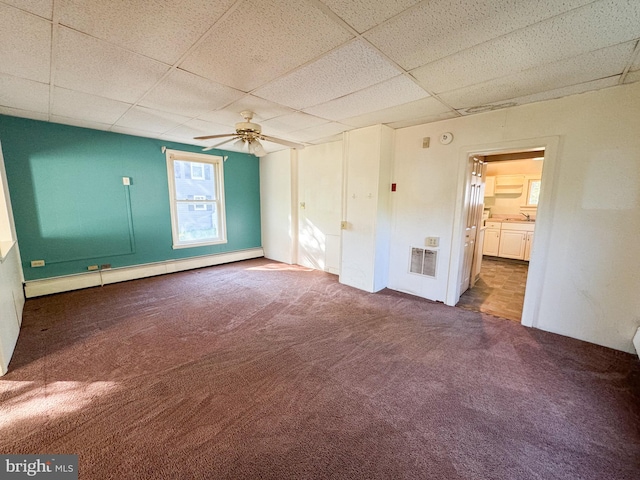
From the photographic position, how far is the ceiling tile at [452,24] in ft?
4.43

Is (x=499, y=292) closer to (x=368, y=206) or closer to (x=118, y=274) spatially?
(x=368, y=206)

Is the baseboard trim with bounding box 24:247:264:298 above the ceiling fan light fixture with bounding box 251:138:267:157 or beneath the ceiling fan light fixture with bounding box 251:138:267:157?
beneath

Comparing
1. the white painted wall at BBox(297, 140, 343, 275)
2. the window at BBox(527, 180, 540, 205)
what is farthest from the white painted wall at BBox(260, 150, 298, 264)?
the window at BBox(527, 180, 540, 205)

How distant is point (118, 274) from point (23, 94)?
268cm

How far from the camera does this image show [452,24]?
4.91 ft

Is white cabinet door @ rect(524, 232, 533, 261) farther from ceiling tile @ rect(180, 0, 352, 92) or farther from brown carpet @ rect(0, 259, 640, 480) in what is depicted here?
ceiling tile @ rect(180, 0, 352, 92)

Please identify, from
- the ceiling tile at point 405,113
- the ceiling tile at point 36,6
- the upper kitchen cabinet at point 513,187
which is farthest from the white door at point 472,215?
the ceiling tile at point 36,6

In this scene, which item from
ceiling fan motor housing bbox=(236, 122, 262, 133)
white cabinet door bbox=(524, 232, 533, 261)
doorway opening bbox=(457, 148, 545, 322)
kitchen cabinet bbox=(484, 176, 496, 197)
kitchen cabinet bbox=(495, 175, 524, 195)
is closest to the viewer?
ceiling fan motor housing bbox=(236, 122, 262, 133)

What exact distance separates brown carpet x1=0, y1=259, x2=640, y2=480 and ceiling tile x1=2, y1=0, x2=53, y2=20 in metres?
2.43

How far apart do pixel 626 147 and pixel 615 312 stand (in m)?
1.53

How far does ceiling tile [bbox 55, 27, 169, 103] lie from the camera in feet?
5.67

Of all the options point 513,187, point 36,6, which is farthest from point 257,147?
point 513,187

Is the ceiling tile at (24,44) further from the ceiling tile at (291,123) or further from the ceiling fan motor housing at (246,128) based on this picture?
the ceiling tile at (291,123)
